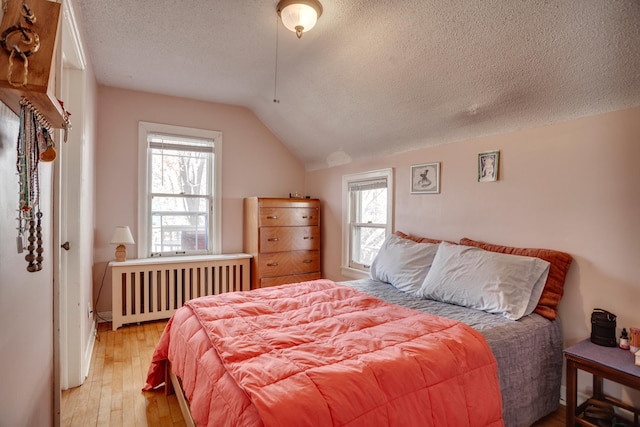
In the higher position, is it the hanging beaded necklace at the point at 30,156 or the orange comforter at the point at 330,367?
the hanging beaded necklace at the point at 30,156

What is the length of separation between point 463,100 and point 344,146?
5.28 feet

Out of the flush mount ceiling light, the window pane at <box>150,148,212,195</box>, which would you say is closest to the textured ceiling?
the flush mount ceiling light

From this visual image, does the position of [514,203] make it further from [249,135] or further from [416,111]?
[249,135]

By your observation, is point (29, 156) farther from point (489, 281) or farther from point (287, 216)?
point (287, 216)

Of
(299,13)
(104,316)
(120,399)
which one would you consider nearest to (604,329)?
(299,13)

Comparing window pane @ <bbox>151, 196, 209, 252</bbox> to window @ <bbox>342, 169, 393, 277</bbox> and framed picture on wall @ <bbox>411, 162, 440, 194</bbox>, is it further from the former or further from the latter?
A: framed picture on wall @ <bbox>411, 162, 440, 194</bbox>

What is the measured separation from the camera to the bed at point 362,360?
1193 millimetres

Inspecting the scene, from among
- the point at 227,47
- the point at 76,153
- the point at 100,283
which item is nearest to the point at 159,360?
the point at 76,153

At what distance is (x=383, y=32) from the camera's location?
2.25m

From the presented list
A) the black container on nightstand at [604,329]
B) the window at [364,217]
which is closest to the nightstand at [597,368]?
the black container on nightstand at [604,329]

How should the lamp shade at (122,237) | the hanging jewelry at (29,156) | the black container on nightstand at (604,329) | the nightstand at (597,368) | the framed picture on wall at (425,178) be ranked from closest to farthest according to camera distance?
the hanging jewelry at (29,156) → the nightstand at (597,368) → the black container on nightstand at (604,329) → the framed picture on wall at (425,178) → the lamp shade at (122,237)

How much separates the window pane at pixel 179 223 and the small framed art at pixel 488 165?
315 cm

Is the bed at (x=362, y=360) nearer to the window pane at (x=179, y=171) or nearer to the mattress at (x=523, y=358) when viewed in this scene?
the mattress at (x=523, y=358)

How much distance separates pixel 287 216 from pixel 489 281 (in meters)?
2.54
